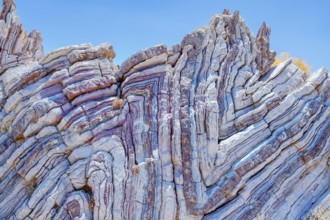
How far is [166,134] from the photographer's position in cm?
1088

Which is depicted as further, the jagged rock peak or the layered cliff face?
the jagged rock peak

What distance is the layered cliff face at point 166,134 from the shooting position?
33.9ft

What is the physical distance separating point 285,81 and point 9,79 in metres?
9.24

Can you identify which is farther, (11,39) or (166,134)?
(11,39)

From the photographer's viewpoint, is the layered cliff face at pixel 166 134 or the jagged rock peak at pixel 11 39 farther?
the jagged rock peak at pixel 11 39

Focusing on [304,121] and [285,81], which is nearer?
[304,121]

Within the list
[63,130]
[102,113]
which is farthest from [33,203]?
[102,113]

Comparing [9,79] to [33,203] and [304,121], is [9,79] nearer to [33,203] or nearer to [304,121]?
[33,203]

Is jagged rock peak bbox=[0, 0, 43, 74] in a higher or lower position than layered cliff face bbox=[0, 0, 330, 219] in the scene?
higher

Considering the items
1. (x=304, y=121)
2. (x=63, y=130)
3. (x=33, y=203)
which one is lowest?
(x=33, y=203)

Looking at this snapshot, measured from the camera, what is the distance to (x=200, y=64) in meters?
12.5

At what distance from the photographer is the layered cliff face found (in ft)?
33.9

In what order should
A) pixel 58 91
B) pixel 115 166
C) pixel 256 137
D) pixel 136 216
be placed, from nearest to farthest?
pixel 136 216, pixel 115 166, pixel 256 137, pixel 58 91

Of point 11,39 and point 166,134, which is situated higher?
point 11,39
